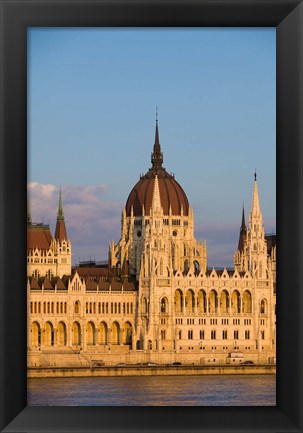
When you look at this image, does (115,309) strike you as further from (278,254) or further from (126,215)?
(278,254)

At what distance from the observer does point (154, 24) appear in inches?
156

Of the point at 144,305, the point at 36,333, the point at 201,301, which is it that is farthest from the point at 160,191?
the point at 36,333

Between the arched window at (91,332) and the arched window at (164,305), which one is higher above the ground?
the arched window at (164,305)

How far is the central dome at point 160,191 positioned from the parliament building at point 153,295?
26mm

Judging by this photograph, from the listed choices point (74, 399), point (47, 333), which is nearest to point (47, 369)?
point (47, 333)

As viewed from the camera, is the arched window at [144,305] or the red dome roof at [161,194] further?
the red dome roof at [161,194]

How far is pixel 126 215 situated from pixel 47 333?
209 inches

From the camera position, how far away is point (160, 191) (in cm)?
3375

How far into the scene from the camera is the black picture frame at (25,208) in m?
3.96

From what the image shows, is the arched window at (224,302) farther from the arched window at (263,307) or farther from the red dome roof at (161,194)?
the red dome roof at (161,194)

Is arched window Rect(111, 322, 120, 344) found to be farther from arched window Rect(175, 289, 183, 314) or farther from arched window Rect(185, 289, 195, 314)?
arched window Rect(185, 289, 195, 314)

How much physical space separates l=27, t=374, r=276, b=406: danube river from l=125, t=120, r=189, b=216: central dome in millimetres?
7700

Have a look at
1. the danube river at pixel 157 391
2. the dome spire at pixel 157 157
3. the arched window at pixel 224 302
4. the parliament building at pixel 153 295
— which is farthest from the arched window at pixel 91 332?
the dome spire at pixel 157 157

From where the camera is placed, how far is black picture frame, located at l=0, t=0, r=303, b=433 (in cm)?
396
